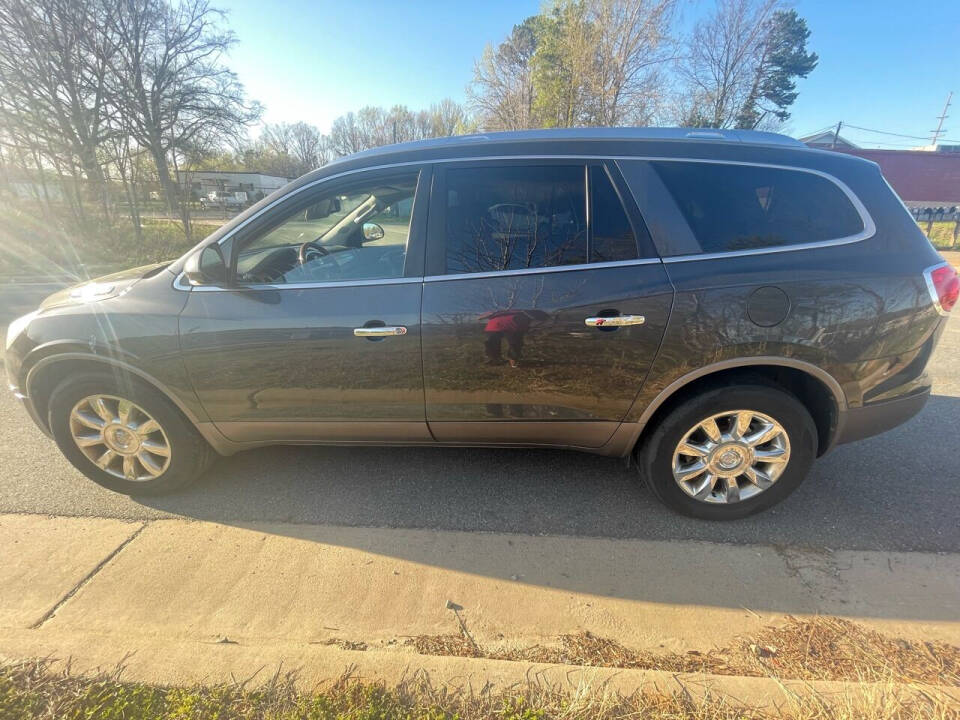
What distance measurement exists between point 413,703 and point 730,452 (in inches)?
72.2

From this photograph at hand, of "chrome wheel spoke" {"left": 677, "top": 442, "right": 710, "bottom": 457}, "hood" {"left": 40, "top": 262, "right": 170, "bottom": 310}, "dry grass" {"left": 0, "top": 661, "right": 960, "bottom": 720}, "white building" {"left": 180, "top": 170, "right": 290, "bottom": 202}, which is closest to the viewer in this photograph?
"dry grass" {"left": 0, "top": 661, "right": 960, "bottom": 720}

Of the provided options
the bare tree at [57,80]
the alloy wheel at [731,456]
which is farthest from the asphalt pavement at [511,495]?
the bare tree at [57,80]

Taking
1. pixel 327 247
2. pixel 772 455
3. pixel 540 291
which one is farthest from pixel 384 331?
pixel 772 455

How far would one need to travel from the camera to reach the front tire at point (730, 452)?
2312 millimetres

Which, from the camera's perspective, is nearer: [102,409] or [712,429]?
[712,429]

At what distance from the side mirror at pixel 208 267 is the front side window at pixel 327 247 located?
8 centimetres

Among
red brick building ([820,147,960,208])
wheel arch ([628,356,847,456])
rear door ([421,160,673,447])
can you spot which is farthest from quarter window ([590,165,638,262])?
red brick building ([820,147,960,208])

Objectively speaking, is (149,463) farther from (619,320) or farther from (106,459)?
(619,320)

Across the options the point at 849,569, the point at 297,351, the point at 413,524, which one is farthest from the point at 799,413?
the point at 297,351

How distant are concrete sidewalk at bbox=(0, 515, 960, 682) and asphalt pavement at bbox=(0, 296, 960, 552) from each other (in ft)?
0.37

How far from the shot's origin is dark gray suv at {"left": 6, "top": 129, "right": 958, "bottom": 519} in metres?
2.18

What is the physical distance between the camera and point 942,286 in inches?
87.0

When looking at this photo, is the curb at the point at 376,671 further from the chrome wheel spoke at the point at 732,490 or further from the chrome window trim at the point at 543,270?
the chrome window trim at the point at 543,270

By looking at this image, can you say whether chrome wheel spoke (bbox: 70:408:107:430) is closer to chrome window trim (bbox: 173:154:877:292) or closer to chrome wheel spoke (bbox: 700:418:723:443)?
chrome window trim (bbox: 173:154:877:292)
